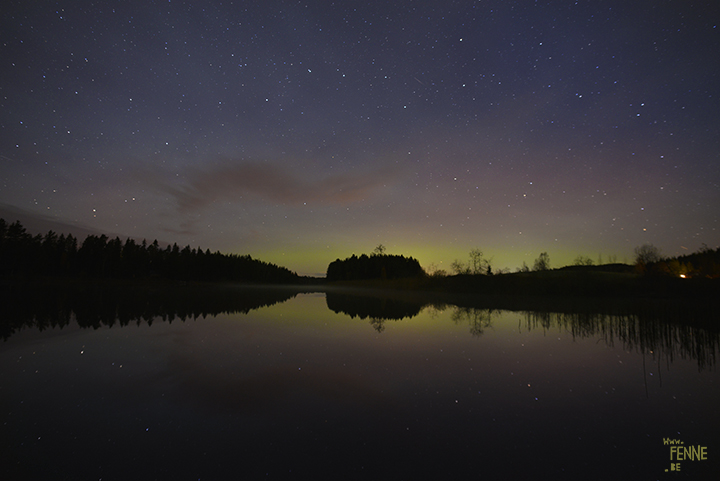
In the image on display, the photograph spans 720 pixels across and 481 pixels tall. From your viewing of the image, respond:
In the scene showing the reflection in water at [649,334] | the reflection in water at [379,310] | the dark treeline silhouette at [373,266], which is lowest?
the reflection in water at [379,310]

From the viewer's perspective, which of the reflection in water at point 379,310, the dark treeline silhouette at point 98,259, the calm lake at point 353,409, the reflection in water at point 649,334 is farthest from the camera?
the dark treeline silhouette at point 98,259

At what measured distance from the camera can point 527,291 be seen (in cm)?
2588

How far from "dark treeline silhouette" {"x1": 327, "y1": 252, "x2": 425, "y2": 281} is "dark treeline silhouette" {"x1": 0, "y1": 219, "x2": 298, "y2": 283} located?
44723mm

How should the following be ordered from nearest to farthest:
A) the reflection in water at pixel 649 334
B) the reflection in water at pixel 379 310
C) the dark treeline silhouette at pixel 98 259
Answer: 1. the reflection in water at pixel 649 334
2. the reflection in water at pixel 379 310
3. the dark treeline silhouette at pixel 98 259

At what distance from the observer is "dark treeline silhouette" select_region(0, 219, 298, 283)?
46844 mm

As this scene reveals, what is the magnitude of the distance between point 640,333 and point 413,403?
8.97m

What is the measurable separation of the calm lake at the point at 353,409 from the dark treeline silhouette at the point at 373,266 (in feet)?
282

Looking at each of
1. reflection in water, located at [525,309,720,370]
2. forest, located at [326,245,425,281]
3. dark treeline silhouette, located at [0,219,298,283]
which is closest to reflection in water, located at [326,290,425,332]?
reflection in water, located at [525,309,720,370]

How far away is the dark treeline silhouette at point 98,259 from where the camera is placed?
46844 millimetres

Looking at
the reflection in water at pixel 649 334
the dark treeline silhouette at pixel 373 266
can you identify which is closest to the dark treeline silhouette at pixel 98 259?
the dark treeline silhouette at pixel 373 266

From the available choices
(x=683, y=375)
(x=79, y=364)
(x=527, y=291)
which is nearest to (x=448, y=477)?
(x=683, y=375)

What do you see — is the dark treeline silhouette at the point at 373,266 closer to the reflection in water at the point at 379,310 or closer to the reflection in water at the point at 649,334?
the reflection in water at the point at 379,310

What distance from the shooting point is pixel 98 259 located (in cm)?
5819

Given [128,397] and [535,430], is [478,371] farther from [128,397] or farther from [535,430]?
[128,397]
